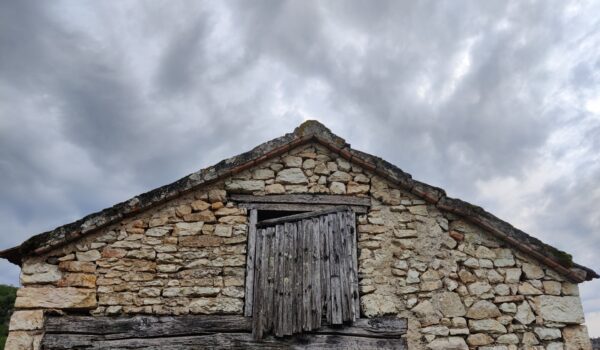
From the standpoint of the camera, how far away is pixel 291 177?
693cm

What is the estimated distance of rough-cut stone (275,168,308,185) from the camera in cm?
690

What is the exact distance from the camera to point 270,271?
6.27m

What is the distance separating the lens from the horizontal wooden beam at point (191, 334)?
18.8 feet

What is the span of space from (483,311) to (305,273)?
243cm

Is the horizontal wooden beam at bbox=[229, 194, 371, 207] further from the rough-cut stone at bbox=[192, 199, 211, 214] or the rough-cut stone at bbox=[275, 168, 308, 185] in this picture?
the rough-cut stone at bbox=[192, 199, 211, 214]

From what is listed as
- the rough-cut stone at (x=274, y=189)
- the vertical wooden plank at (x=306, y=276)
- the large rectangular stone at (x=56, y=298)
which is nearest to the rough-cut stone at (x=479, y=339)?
the vertical wooden plank at (x=306, y=276)

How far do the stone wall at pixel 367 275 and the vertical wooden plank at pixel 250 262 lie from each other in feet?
0.27

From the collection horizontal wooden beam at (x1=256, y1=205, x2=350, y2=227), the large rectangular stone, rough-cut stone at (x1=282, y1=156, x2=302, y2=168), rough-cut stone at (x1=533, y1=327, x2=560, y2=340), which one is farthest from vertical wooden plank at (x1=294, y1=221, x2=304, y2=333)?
rough-cut stone at (x1=533, y1=327, x2=560, y2=340)

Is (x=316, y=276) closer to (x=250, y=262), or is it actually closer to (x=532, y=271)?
(x=250, y=262)

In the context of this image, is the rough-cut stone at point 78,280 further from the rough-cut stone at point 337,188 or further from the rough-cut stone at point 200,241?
the rough-cut stone at point 337,188

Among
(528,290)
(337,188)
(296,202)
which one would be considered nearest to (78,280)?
(296,202)

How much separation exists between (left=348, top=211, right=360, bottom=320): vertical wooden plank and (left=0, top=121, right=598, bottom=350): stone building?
0.05ft

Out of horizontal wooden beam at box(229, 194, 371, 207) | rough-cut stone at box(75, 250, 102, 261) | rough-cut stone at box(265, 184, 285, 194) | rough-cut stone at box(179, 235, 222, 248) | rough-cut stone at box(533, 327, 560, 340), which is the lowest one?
rough-cut stone at box(533, 327, 560, 340)

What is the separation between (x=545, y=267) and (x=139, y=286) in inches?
217
